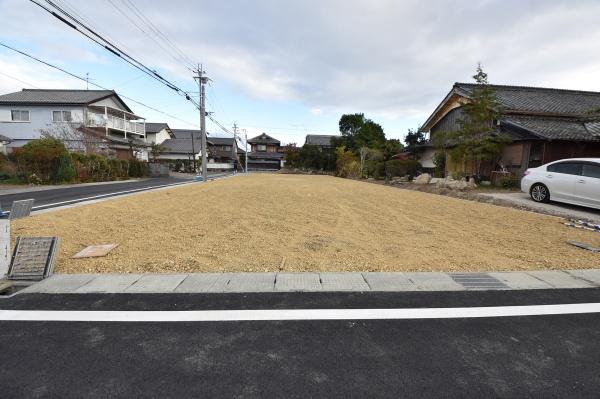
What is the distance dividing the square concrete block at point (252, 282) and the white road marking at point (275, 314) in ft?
1.57

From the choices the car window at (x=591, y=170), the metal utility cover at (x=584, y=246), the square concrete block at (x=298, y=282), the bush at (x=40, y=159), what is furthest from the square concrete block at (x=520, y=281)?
the bush at (x=40, y=159)

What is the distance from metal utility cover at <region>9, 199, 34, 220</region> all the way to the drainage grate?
8977 millimetres

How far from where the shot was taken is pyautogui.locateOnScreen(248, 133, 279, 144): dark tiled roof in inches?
2630

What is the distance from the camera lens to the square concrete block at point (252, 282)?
326 cm

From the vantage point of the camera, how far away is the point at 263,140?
67.6 meters

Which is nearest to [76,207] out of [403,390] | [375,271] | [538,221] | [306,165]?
[375,271]

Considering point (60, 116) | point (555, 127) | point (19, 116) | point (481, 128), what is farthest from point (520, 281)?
point (19, 116)

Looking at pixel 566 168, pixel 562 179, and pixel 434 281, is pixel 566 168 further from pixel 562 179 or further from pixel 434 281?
pixel 434 281

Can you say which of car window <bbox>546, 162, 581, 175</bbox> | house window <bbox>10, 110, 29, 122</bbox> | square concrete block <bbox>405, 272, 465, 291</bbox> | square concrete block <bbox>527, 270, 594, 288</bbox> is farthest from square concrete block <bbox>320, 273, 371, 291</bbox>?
house window <bbox>10, 110, 29, 122</bbox>

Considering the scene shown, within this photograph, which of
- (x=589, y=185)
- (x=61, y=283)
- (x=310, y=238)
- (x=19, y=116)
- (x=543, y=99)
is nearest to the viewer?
(x=61, y=283)

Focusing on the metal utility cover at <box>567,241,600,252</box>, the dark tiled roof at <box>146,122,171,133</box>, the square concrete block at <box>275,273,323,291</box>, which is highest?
the dark tiled roof at <box>146,122,171,133</box>

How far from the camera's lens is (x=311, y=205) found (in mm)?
9219

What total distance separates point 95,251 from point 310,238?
3417mm

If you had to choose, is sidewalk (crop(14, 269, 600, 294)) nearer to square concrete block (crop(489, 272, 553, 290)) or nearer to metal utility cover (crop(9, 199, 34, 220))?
square concrete block (crop(489, 272, 553, 290))
